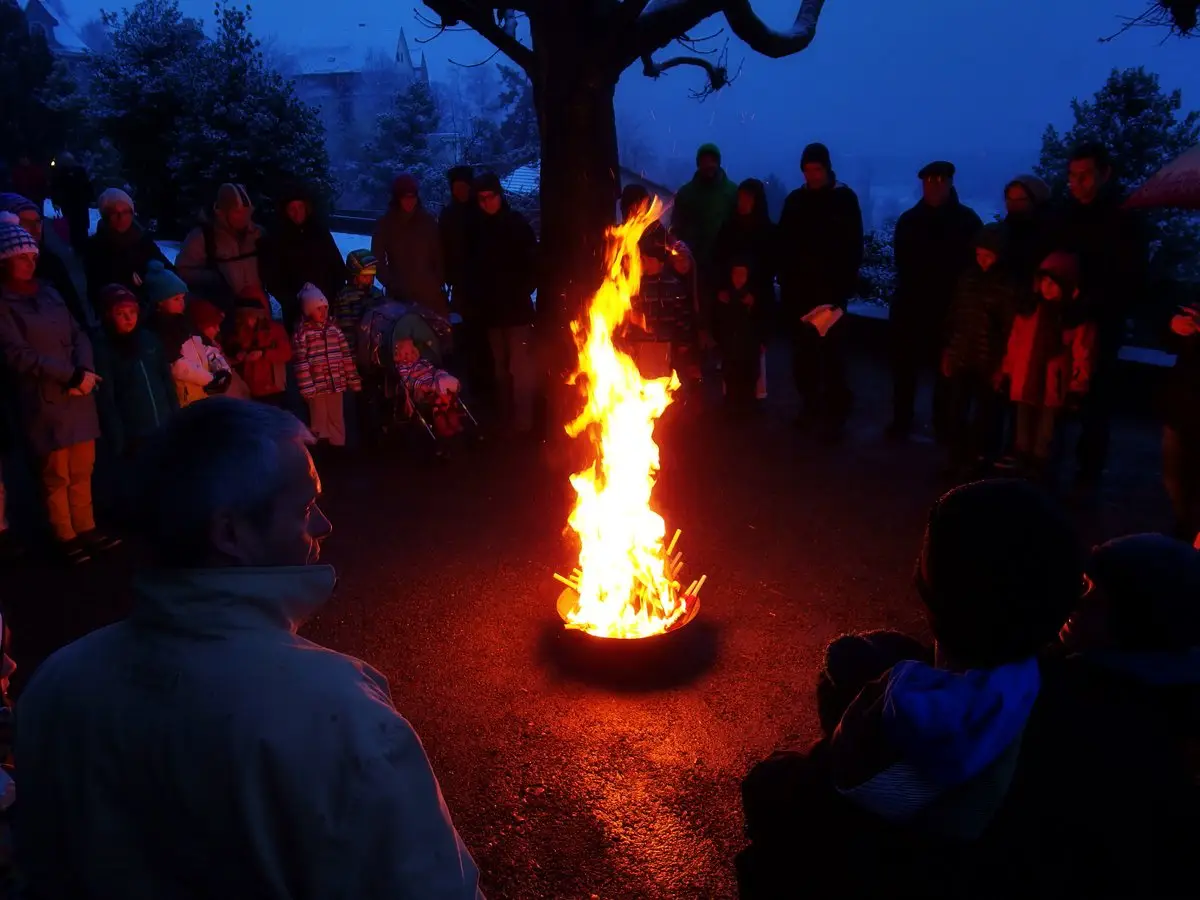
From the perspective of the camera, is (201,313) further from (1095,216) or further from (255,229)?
(1095,216)

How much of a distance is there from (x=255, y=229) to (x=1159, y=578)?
29.5 feet

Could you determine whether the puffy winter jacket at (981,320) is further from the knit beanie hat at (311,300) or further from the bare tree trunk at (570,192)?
the knit beanie hat at (311,300)

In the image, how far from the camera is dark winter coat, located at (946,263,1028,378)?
7480mm

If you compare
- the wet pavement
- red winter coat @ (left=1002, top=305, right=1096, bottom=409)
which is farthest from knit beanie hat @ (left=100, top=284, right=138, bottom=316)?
red winter coat @ (left=1002, top=305, right=1096, bottom=409)

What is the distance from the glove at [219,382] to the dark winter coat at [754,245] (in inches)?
186

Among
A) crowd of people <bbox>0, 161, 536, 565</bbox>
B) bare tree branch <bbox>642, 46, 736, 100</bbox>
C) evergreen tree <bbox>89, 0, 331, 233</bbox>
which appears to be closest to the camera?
crowd of people <bbox>0, 161, 536, 565</bbox>

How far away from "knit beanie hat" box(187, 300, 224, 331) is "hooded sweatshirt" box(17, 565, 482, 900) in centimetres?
659

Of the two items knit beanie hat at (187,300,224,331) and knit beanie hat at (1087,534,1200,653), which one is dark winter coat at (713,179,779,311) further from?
knit beanie hat at (1087,534,1200,653)

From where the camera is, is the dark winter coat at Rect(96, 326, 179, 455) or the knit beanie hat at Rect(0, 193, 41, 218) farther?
the knit beanie hat at Rect(0, 193, 41, 218)

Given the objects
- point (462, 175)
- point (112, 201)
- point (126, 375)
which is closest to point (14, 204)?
point (112, 201)

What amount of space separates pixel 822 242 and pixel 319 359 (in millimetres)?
4755

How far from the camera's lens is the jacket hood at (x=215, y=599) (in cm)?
159

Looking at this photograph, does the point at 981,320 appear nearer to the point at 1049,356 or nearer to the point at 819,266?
the point at 1049,356

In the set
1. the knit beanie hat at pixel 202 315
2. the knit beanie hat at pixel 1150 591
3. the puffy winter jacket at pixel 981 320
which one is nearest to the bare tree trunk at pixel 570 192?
the knit beanie hat at pixel 202 315
